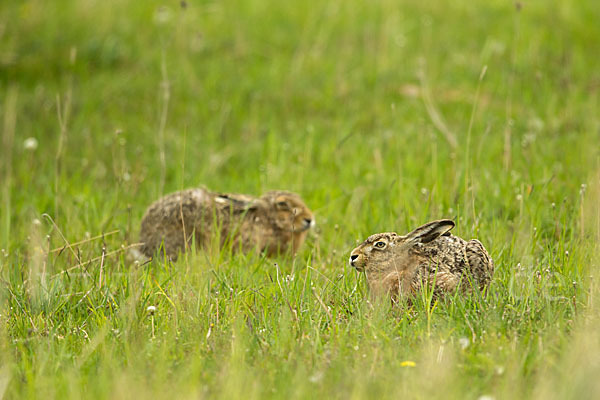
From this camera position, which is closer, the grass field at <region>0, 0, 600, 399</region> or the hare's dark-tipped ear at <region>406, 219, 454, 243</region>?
the grass field at <region>0, 0, 600, 399</region>

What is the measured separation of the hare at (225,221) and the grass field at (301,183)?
0.24 m

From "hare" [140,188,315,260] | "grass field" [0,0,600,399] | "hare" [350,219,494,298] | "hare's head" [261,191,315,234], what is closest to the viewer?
"grass field" [0,0,600,399]

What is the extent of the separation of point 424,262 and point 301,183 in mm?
3490

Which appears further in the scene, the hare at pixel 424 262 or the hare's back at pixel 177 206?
the hare's back at pixel 177 206

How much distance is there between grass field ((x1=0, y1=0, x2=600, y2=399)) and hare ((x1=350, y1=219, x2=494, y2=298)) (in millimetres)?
170

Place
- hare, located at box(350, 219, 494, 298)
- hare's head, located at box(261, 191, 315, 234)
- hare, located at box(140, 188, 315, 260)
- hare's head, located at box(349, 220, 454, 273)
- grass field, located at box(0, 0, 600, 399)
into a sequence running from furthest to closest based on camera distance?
hare's head, located at box(261, 191, 315, 234), hare, located at box(140, 188, 315, 260), hare's head, located at box(349, 220, 454, 273), hare, located at box(350, 219, 494, 298), grass field, located at box(0, 0, 600, 399)

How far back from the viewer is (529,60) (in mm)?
10547

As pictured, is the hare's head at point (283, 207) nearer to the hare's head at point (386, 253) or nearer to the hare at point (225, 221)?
the hare at point (225, 221)

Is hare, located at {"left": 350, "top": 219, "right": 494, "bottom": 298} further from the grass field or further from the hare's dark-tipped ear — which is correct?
the grass field

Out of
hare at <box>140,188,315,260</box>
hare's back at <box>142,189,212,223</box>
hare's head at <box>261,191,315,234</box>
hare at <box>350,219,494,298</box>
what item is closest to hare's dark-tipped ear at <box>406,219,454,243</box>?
hare at <box>350,219,494,298</box>

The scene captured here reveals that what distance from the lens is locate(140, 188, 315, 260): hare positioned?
657 centimetres

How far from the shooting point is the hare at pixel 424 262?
4.41 meters

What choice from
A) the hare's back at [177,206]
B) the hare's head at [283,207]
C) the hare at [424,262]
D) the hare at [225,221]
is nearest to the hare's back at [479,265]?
the hare at [424,262]

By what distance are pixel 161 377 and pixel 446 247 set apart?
192cm
